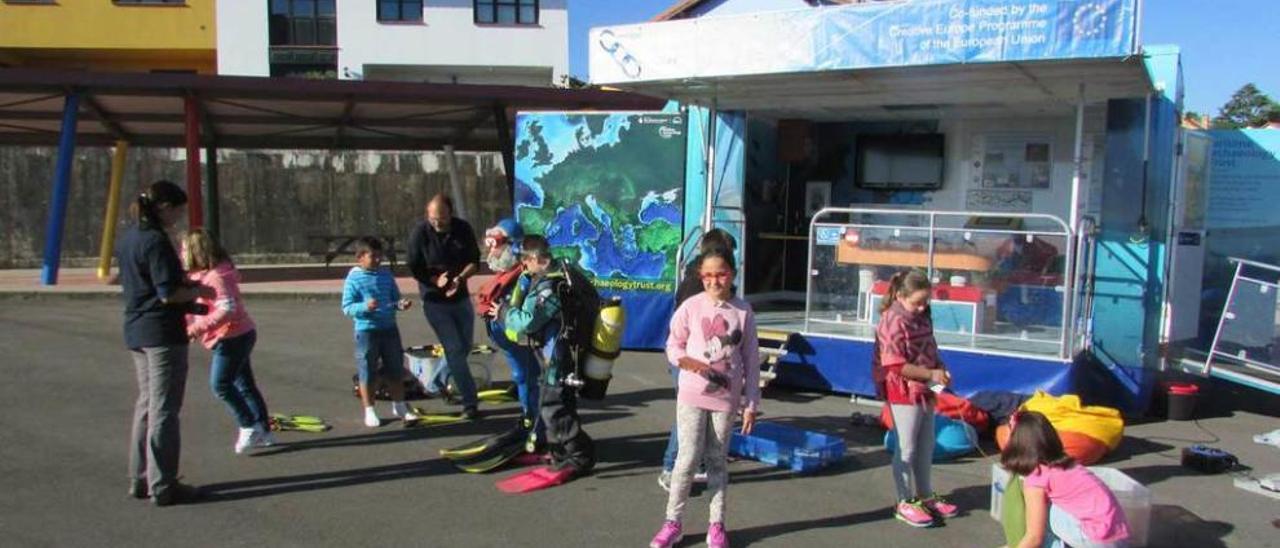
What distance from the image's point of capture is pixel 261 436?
630 centimetres

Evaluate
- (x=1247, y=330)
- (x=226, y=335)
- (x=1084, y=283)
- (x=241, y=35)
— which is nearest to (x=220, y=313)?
(x=226, y=335)

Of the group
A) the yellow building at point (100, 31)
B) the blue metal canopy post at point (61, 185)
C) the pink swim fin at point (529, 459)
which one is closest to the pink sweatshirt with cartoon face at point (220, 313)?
the pink swim fin at point (529, 459)

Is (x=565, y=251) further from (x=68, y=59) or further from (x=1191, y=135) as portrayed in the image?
(x=68, y=59)

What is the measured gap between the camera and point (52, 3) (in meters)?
32.0

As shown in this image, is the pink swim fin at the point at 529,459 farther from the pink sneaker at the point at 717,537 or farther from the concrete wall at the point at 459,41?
the concrete wall at the point at 459,41

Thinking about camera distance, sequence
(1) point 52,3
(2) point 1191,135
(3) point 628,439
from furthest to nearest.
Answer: (1) point 52,3 < (2) point 1191,135 < (3) point 628,439

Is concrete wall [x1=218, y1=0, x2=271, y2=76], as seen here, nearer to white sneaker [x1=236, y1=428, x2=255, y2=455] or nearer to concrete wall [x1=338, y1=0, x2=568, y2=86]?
concrete wall [x1=338, y1=0, x2=568, y2=86]

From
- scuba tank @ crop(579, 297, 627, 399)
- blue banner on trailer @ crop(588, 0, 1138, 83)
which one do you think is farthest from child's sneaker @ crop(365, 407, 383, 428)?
blue banner on trailer @ crop(588, 0, 1138, 83)

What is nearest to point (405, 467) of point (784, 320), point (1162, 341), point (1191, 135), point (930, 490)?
point (930, 490)

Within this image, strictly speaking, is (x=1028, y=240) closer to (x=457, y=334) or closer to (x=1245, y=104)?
(x=457, y=334)

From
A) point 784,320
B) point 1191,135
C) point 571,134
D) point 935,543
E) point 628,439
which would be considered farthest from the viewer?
point 571,134

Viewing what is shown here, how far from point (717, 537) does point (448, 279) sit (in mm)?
3214

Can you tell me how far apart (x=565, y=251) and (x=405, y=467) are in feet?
15.9

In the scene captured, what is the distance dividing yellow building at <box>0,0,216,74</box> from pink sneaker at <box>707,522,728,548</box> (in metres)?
33.3
